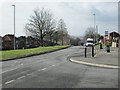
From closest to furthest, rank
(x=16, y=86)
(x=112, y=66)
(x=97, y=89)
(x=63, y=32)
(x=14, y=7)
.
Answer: (x=97, y=89) → (x=16, y=86) → (x=112, y=66) → (x=14, y=7) → (x=63, y=32)

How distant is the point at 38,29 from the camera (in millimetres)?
76625

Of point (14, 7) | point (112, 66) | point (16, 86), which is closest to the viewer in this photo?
point (16, 86)

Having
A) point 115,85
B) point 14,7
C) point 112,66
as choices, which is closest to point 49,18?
point 14,7

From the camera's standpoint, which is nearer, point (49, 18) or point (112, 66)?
point (112, 66)

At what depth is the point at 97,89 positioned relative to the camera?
10.5m

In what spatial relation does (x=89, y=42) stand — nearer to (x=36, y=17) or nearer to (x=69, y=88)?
(x=36, y=17)

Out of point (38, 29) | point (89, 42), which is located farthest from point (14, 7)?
point (89, 42)

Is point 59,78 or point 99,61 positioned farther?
point 99,61

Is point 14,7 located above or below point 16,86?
above

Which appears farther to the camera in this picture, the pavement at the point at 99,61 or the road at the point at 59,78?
the pavement at the point at 99,61

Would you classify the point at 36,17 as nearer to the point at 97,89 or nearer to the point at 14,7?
the point at 14,7

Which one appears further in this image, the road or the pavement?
the pavement

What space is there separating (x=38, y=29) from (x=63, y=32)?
18197 millimetres

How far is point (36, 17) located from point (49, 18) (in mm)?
3575
